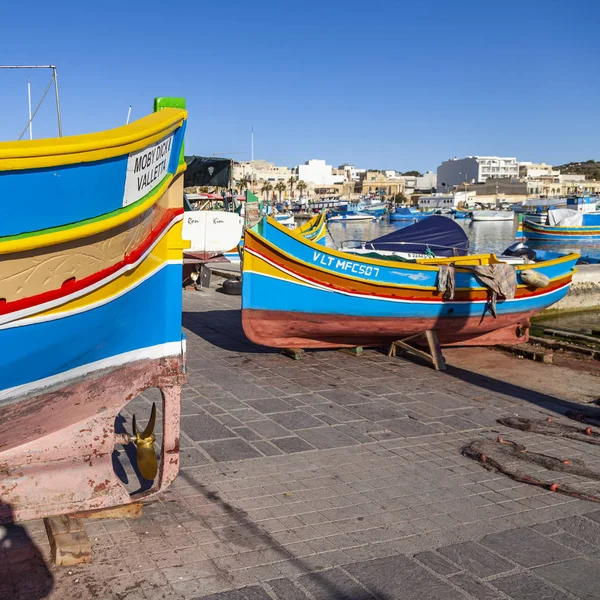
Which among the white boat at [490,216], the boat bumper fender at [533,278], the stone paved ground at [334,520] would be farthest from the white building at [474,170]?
the stone paved ground at [334,520]

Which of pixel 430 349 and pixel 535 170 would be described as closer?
pixel 430 349

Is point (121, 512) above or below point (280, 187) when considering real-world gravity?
below

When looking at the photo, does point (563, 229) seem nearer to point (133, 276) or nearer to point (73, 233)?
point (133, 276)

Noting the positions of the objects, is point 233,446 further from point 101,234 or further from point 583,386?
point 583,386

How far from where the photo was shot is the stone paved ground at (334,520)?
3869 millimetres

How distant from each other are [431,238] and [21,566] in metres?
11.5

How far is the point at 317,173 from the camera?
152250 millimetres

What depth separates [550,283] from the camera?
12.4 metres

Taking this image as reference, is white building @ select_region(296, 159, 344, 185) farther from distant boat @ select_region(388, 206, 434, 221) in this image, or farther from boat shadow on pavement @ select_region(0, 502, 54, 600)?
boat shadow on pavement @ select_region(0, 502, 54, 600)

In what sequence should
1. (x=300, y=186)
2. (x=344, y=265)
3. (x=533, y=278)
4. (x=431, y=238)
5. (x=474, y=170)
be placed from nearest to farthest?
(x=344, y=265) < (x=533, y=278) < (x=431, y=238) < (x=300, y=186) < (x=474, y=170)

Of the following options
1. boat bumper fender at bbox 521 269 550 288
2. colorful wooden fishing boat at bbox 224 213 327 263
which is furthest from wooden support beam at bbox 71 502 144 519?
colorful wooden fishing boat at bbox 224 213 327 263

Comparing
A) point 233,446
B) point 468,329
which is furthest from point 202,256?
point 233,446

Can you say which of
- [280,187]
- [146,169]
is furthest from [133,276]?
[280,187]

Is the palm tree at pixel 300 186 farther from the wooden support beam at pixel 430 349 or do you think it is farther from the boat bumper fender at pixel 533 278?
the wooden support beam at pixel 430 349
